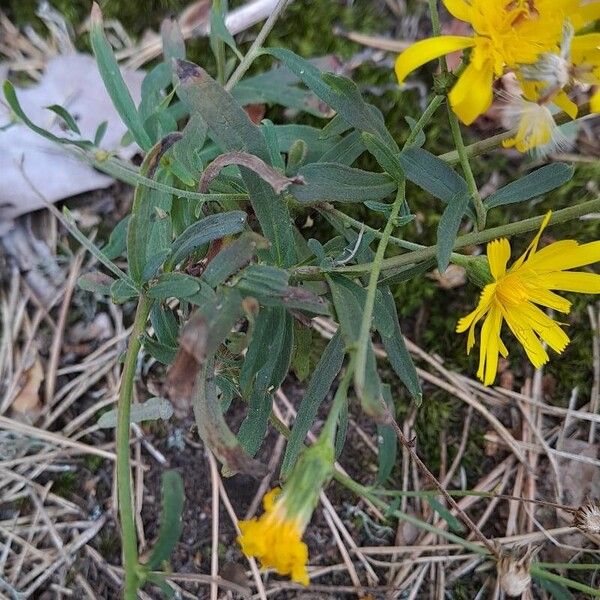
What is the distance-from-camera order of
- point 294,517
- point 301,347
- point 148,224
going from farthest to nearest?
point 301,347, point 148,224, point 294,517

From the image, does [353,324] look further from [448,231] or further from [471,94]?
[471,94]

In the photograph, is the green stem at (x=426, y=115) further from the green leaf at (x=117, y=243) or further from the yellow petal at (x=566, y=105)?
the green leaf at (x=117, y=243)

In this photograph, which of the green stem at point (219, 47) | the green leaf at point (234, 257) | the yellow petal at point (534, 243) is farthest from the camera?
the green stem at point (219, 47)

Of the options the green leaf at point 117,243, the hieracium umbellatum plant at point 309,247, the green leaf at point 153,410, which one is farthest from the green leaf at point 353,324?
the green leaf at point 117,243

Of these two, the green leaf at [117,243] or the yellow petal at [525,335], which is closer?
the yellow petal at [525,335]

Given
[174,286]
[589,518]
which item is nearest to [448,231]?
[174,286]

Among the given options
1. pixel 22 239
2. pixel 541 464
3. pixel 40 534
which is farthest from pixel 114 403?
pixel 541 464
